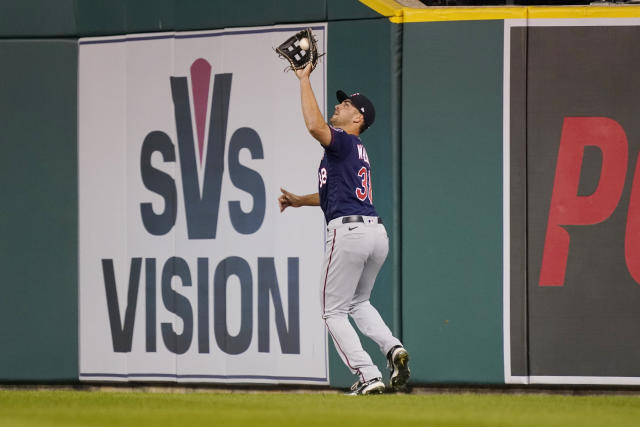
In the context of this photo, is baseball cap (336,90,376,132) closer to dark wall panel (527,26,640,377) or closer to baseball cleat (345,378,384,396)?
dark wall panel (527,26,640,377)

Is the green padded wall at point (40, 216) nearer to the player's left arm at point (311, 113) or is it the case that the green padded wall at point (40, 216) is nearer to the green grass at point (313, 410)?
the green grass at point (313, 410)

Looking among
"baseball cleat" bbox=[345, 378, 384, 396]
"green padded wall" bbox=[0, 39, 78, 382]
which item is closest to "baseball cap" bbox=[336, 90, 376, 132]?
"baseball cleat" bbox=[345, 378, 384, 396]

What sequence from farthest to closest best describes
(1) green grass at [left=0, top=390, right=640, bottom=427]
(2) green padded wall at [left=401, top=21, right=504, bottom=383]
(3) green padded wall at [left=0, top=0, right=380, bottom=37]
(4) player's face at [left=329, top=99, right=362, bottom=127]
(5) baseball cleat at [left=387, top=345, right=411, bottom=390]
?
(3) green padded wall at [left=0, top=0, right=380, bottom=37]
(2) green padded wall at [left=401, top=21, right=504, bottom=383]
(4) player's face at [left=329, top=99, right=362, bottom=127]
(5) baseball cleat at [left=387, top=345, right=411, bottom=390]
(1) green grass at [left=0, top=390, right=640, bottom=427]

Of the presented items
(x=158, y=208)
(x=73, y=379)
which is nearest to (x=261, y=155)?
(x=158, y=208)

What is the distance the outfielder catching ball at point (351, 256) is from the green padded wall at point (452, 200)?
1119mm

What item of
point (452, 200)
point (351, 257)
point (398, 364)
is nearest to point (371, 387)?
point (398, 364)

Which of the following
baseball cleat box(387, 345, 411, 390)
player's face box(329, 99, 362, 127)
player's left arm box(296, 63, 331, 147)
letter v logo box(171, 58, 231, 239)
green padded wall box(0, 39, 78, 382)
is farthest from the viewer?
green padded wall box(0, 39, 78, 382)

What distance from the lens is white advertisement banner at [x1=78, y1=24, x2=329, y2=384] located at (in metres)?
8.23

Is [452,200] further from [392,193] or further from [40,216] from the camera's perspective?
[40,216]

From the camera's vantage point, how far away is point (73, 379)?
8594 millimetres

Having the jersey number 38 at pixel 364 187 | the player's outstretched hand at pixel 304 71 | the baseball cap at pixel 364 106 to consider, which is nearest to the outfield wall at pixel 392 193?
the baseball cap at pixel 364 106

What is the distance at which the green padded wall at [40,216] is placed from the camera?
861cm

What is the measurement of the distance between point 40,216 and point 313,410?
3.64 metres

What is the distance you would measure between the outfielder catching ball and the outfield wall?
1139 mm
